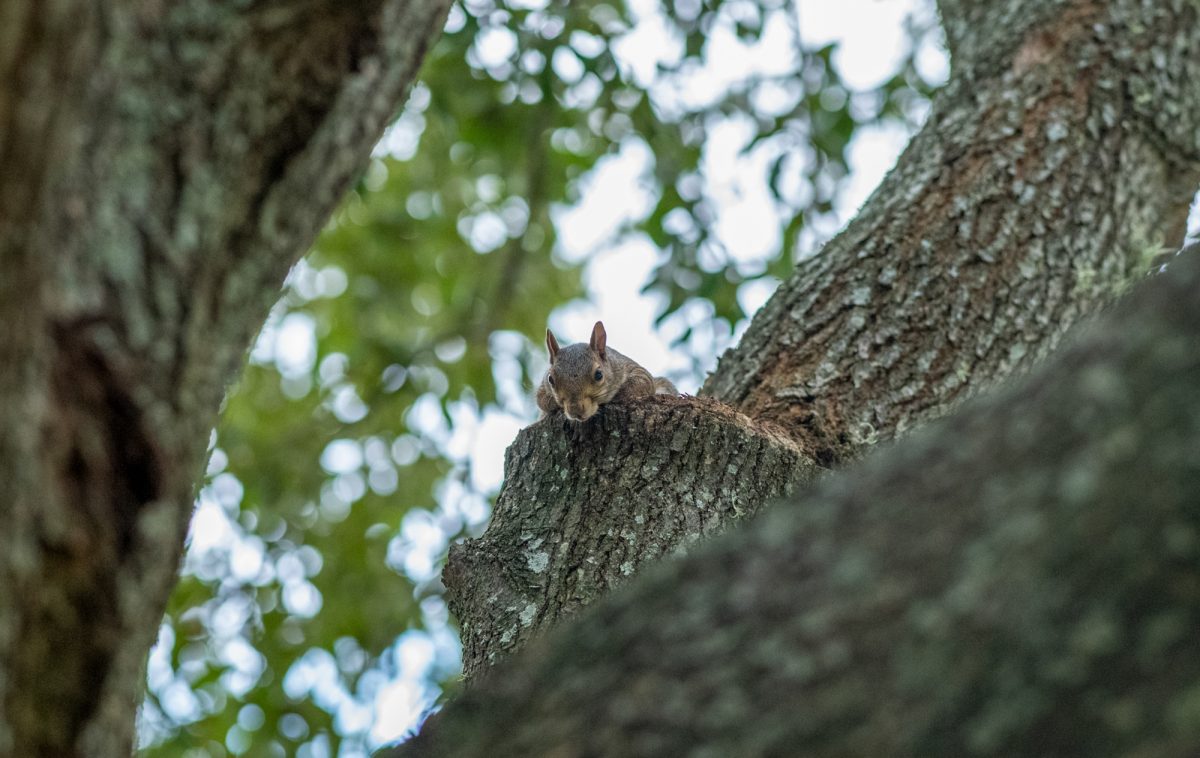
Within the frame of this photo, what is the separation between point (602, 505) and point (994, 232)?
1.35m

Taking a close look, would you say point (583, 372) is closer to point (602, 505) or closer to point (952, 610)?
A: point (602, 505)

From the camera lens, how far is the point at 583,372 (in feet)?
15.3

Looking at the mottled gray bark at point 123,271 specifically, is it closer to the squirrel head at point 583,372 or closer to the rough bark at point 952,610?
the rough bark at point 952,610

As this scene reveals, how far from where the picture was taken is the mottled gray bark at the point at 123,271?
1.08m

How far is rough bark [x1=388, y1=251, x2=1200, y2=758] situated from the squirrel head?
2.69 metres

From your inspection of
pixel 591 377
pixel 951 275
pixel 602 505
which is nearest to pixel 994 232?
pixel 951 275

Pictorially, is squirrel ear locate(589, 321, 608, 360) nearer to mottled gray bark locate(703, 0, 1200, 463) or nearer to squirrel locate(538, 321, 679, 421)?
squirrel locate(538, 321, 679, 421)

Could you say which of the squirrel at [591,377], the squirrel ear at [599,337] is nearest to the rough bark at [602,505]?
the squirrel at [591,377]

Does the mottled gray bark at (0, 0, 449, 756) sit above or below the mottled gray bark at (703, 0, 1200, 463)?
below

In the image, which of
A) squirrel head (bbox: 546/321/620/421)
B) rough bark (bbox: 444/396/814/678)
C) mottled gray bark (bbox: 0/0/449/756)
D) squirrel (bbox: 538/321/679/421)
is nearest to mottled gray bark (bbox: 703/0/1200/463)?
rough bark (bbox: 444/396/814/678)

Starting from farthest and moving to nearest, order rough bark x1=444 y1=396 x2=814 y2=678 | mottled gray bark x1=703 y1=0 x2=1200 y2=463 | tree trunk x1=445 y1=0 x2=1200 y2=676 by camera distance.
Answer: mottled gray bark x1=703 y1=0 x2=1200 y2=463, tree trunk x1=445 y1=0 x2=1200 y2=676, rough bark x1=444 y1=396 x2=814 y2=678

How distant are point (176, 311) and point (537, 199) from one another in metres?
3.93

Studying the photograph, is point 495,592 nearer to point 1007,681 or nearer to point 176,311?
point 176,311

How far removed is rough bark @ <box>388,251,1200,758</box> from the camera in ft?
3.22
